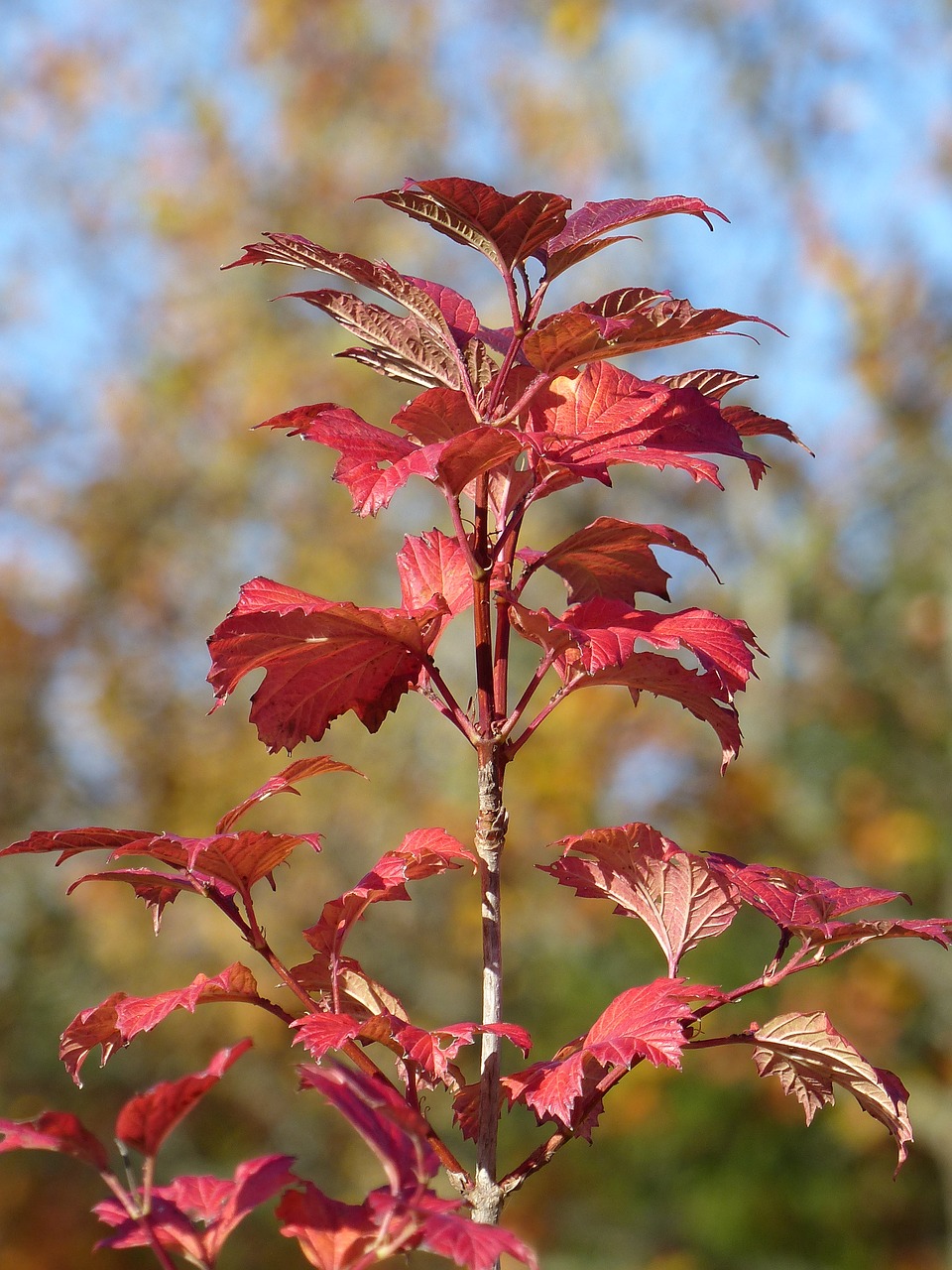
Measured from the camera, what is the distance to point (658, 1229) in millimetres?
5160

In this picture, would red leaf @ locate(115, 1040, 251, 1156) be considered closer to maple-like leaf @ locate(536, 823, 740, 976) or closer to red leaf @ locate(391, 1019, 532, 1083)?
red leaf @ locate(391, 1019, 532, 1083)

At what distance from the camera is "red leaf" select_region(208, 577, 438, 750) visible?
80 cm

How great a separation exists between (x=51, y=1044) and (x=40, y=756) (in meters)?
1.97

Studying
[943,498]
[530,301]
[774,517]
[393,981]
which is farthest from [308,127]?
[530,301]

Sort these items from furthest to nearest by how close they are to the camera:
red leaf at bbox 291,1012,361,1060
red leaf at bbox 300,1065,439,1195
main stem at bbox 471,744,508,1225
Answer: main stem at bbox 471,744,508,1225 → red leaf at bbox 291,1012,361,1060 → red leaf at bbox 300,1065,439,1195

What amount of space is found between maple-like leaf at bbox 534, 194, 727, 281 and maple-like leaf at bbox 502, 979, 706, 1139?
48 centimetres

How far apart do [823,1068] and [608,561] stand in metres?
0.39

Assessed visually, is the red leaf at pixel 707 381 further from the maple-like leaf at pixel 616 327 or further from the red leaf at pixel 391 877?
the red leaf at pixel 391 877

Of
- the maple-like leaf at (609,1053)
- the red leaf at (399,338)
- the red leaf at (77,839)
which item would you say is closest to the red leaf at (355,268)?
the red leaf at (399,338)

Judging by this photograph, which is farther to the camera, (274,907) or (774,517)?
(774,517)

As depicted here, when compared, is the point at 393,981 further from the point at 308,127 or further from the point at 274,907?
the point at 308,127

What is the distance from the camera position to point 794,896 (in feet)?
2.67

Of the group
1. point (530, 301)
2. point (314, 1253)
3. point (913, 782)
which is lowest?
point (913, 782)

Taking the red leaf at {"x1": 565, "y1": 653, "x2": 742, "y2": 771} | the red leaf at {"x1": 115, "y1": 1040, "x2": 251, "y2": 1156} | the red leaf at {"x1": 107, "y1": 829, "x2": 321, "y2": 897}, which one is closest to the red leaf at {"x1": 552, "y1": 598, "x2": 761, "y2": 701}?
the red leaf at {"x1": 565, "y1": 653, "x2": 742, "y2": 771}
